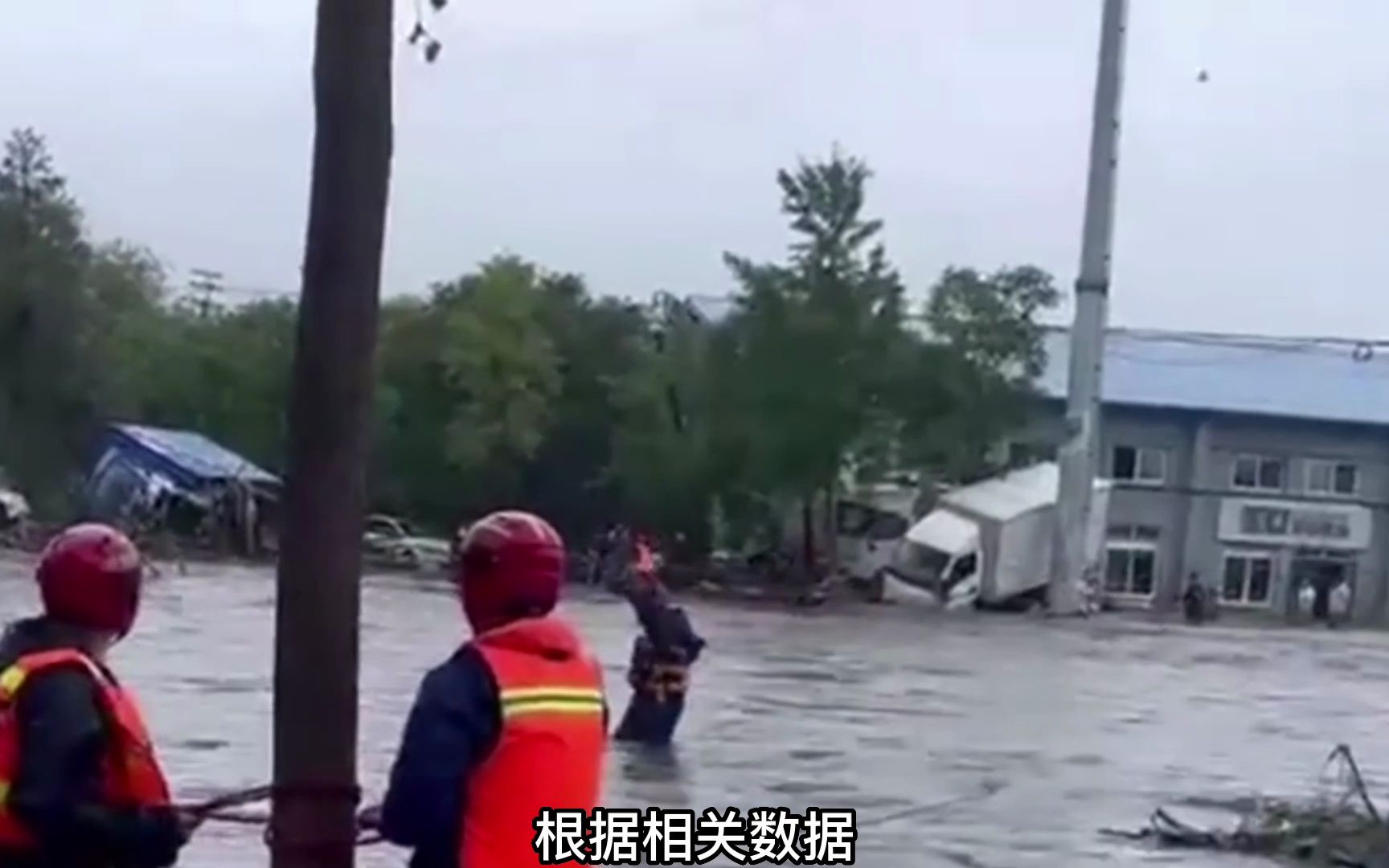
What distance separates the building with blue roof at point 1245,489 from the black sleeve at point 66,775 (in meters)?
→ 84.3

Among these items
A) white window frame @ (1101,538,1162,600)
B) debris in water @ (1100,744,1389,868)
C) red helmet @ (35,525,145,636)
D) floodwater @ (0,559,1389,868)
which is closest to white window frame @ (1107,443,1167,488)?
white window frame @ (1101,538,1162,600)

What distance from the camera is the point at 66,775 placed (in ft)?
18.2

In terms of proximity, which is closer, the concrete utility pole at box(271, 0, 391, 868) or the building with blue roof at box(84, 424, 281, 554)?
the concrete utility pole at box(271, 0, 391, 868)

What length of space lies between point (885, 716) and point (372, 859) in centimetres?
1506

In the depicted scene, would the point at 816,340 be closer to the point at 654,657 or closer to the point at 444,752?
the point at 654,657

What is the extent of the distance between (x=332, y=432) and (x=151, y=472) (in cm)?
6124

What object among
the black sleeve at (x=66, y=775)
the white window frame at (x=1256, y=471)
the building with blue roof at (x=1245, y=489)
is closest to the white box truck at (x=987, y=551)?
the building with blue roof at (x=1245, y=489)

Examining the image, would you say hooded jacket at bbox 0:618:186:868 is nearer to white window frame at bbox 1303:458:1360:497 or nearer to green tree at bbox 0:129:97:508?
green tree at bbox 0:129:97:508

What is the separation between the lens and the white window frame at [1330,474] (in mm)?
90750

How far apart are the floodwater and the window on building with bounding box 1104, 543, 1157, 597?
3869 cm

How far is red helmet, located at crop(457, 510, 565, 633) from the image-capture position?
18.0 feet

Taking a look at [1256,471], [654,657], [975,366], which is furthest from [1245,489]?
[654,657]

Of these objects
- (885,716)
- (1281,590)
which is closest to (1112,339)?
(1281,590)

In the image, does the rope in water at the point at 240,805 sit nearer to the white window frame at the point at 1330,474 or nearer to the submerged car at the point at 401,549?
the submerged car at the point at 401,549
